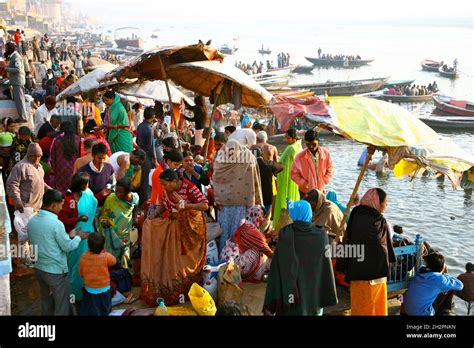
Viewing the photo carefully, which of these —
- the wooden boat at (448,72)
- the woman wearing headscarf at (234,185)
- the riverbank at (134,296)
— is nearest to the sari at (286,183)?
the woman wearing headscarf at (234,185)

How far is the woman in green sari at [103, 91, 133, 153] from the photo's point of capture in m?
Result: 7.71

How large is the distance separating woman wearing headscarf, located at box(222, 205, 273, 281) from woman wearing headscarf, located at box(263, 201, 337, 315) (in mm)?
1358

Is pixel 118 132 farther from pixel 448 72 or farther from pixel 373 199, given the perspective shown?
pixel 448 72

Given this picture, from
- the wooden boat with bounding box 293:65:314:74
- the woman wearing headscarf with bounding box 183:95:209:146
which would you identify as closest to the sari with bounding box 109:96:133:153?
the woman wearing headscarf with bounding box 183:95:209:146

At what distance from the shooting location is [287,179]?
7434 millimetres

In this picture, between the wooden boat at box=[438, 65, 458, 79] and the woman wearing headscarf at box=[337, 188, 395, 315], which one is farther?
the wooden boat at box=[438, 65, 458, 79]

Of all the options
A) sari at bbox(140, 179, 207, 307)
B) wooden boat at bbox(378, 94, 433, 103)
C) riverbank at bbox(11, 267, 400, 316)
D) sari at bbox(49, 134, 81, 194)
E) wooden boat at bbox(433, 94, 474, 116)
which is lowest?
wooden boat at bbox(378, 94, 433, 103)

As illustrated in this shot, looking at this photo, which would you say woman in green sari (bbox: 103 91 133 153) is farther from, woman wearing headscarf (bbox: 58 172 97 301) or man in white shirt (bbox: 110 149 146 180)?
woman wearing headscarf (bbox: 58 172 97 301)

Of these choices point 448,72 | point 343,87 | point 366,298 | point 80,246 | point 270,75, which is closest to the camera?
point 366,298

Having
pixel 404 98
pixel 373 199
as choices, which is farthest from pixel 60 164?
pixel 404 98

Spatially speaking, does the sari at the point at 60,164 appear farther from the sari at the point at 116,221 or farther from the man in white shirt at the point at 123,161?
the sari at the point at 116,221

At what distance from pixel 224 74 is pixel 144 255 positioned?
229cm

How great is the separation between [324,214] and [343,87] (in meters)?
28.2

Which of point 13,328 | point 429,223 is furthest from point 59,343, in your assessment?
point 429,223
